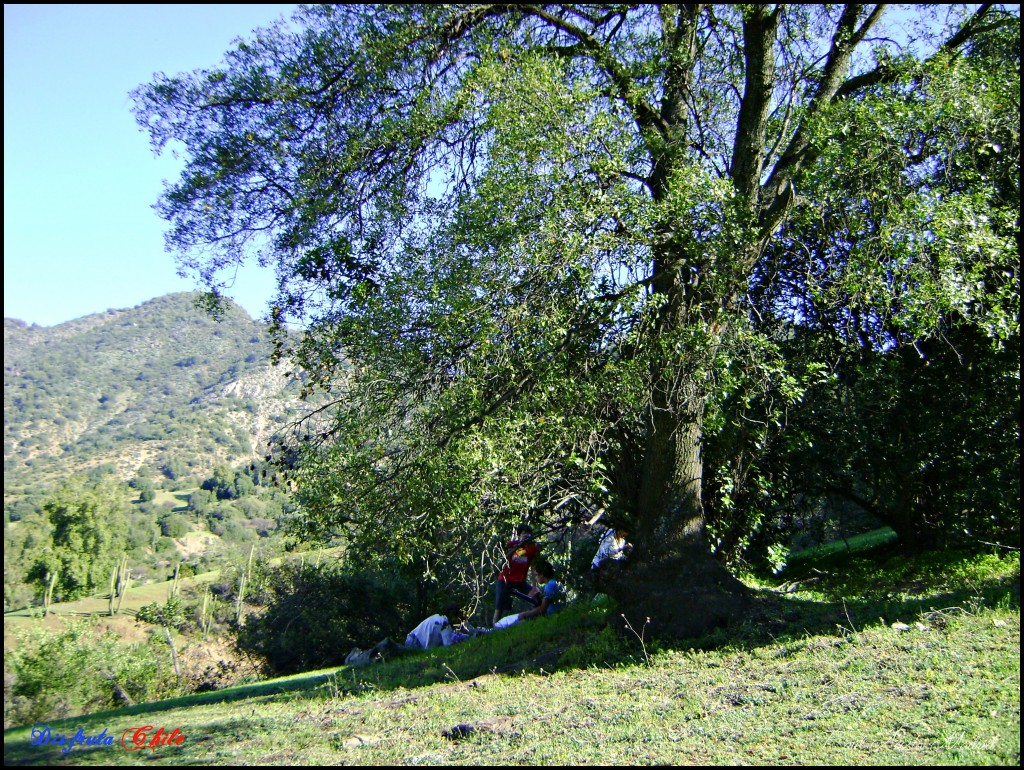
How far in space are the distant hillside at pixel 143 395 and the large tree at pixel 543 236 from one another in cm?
5715

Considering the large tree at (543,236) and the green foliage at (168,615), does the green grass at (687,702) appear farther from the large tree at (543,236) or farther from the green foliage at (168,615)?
the green foliage at (168,615)

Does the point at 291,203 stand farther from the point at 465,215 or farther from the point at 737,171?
the point at 737,171

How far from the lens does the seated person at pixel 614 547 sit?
349 inches

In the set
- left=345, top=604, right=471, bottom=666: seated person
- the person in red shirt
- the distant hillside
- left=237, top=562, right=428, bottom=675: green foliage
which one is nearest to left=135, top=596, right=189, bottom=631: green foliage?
left=237, top=562, right=428, bottom=675: green foliage

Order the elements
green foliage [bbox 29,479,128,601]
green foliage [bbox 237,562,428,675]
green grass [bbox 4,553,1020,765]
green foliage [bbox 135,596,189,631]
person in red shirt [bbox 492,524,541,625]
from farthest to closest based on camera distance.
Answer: green foliage [bbox 29,479,128,601] → green foliage [bbox 135,596,189,631] → green foliage [bbox 237,562,428,675] → person in red shirt [bbox 492,524,541,625] → green grass [bbox 4,553,1020,765]

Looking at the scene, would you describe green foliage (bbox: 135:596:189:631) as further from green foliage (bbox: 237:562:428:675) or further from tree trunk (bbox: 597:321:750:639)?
tree trunk (bbox: 597:321:750:639)

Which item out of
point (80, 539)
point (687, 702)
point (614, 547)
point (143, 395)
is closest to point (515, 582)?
point (614, 547)

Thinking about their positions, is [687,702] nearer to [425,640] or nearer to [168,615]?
[425,640]

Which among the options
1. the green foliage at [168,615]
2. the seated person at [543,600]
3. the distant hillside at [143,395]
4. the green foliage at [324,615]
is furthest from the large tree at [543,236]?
the distant hillside at [143,395]

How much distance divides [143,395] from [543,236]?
8496cm

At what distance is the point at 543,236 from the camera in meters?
Answer: 7.00

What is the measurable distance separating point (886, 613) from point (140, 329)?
10013 cm

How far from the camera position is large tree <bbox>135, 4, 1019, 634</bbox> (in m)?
7.13

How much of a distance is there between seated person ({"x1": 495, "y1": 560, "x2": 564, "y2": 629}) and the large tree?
1860 millimetres
